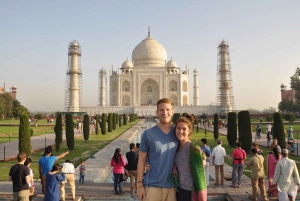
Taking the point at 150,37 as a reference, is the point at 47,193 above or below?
below

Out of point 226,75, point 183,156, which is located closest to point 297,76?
point 226,75

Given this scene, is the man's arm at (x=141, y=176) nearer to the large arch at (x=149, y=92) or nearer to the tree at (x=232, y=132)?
the tree at (x=232, y=132)

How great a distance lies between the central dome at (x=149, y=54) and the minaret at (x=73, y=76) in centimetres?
1021

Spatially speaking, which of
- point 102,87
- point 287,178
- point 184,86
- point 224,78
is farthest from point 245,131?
point 102,87

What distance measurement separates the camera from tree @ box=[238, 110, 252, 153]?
27.2 ft

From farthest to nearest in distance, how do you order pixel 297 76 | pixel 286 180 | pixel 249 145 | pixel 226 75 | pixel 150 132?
pixel 226 75 → pixel 297 76 → pixel 249 145 → pixel 286 180 → pixel 150 132

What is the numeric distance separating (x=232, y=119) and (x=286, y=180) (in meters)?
6.95

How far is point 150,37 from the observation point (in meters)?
42.5

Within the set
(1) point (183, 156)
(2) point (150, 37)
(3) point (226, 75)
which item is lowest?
(1) point (183, 156)

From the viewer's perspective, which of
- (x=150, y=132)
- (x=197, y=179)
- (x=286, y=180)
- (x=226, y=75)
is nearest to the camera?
(x=197, y=179)

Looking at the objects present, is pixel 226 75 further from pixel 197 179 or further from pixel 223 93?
pixel 197 179

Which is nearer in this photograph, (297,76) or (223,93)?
(297,76)

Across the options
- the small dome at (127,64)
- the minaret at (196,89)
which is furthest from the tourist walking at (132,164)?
the small dome at (127,64)

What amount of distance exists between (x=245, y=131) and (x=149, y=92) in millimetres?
31883
